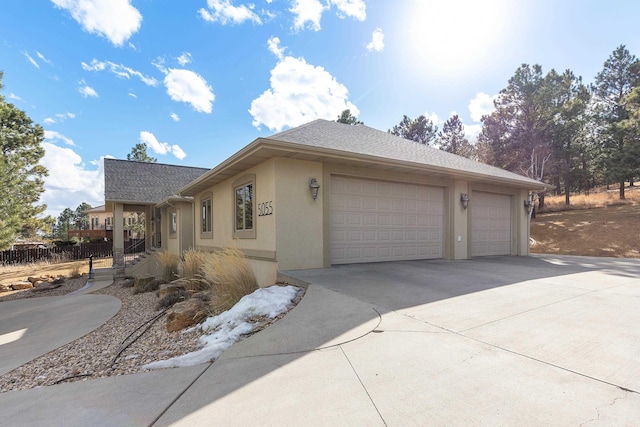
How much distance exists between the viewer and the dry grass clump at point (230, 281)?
579 cm

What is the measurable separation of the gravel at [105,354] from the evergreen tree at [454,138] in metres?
29.0

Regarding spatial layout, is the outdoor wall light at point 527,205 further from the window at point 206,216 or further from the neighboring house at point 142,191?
the neighboring house at point 142,191

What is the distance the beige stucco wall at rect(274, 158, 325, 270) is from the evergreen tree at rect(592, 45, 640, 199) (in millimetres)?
23814

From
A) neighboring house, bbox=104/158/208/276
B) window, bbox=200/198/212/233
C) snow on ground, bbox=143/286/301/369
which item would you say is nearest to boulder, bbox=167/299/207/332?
snow on ground, bbox=143/286/301/369

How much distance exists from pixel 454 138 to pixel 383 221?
24.4m

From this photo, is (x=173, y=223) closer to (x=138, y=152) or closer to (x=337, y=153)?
(x=337, y=153)

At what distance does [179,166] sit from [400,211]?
16.1 m

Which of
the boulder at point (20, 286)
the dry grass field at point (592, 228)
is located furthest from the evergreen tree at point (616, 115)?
the boulder at point (20, 286)

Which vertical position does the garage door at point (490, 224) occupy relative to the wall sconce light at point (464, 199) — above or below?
below

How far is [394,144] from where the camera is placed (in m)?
10.2

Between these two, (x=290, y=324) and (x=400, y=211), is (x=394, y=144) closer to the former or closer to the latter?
(x=400, y=211)

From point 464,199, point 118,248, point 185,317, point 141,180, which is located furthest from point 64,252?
point 464,199

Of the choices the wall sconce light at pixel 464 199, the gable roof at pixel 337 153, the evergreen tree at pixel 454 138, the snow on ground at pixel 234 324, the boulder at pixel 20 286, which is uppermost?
the evergreen tree at pixel 454 138

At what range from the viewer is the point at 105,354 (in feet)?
16.0
